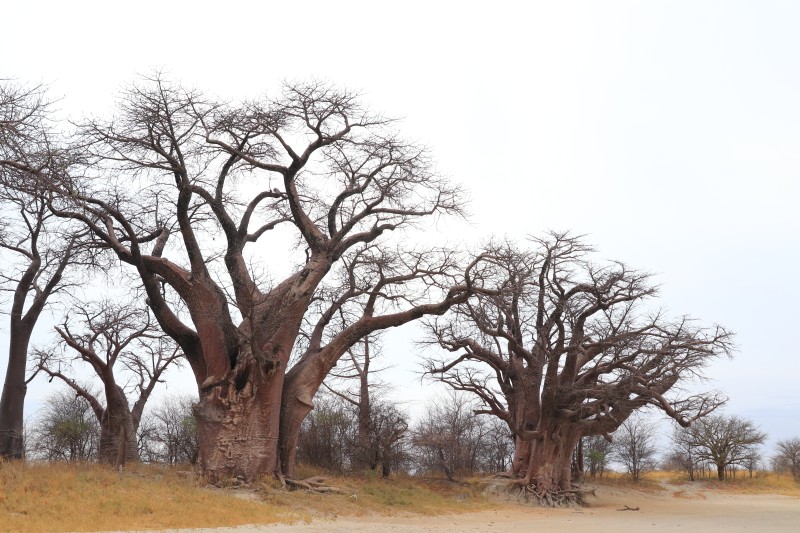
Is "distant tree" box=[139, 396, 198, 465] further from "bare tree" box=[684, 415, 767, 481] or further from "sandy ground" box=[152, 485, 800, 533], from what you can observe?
"bare tree" box=[684, 415, 767, 481]

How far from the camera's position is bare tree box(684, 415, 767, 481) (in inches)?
1516

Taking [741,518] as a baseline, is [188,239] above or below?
above

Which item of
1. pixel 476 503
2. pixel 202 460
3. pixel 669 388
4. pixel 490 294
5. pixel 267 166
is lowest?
pixel 476 503

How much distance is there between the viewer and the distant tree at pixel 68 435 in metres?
26.4

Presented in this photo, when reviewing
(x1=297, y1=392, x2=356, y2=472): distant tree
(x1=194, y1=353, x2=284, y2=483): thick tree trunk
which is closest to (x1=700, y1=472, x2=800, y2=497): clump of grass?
(x1=297, y1=392, x2=356, y2=472): distant tree

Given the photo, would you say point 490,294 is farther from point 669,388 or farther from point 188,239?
point 669,388

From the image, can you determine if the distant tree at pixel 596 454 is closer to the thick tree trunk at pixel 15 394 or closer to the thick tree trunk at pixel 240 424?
the thick tree trunk at pixel 240 424

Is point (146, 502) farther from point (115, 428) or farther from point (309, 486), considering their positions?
point (115, 428)

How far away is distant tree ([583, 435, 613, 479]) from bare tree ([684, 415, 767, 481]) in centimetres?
454

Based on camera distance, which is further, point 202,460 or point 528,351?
A: point 528,351

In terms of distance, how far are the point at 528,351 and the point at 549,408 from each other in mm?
1941

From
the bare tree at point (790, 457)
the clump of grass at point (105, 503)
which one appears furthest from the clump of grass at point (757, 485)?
the clump of grass at point (105, 503)

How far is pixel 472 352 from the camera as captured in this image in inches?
923

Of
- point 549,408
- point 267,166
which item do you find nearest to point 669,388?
point 549,408
